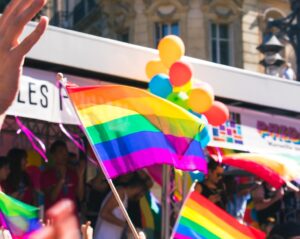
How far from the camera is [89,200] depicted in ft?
22.3

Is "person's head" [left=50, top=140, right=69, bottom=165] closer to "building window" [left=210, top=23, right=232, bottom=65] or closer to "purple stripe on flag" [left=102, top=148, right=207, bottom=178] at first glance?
"purple stripe on flag" [left=102, top=148, right=207, bottom=178]

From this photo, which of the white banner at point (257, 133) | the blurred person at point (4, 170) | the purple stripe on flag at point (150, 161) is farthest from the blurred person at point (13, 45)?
the white banner at point (257, 133)

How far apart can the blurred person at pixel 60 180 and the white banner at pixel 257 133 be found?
1304 millimetres

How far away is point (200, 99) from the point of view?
632 centimetres

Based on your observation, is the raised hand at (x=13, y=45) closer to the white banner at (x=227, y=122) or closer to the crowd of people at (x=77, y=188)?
the white banner at (x=227, y=122)

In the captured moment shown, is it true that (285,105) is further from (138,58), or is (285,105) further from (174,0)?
(174,0)

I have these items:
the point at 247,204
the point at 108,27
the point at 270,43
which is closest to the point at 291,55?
the point at 108,27

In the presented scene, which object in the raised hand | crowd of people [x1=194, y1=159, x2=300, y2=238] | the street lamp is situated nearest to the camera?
the raised hand

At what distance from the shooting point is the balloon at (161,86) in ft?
20.8

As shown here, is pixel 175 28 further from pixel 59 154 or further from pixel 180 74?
pixel 180 74

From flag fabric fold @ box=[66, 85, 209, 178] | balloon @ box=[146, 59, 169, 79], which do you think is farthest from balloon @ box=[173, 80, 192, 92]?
flag fabric fold @ box=[66, 85, 209, 178]

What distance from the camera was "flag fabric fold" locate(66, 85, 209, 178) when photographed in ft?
17.5

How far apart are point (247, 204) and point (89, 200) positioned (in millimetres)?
2286

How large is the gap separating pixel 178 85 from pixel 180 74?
0.09 m
